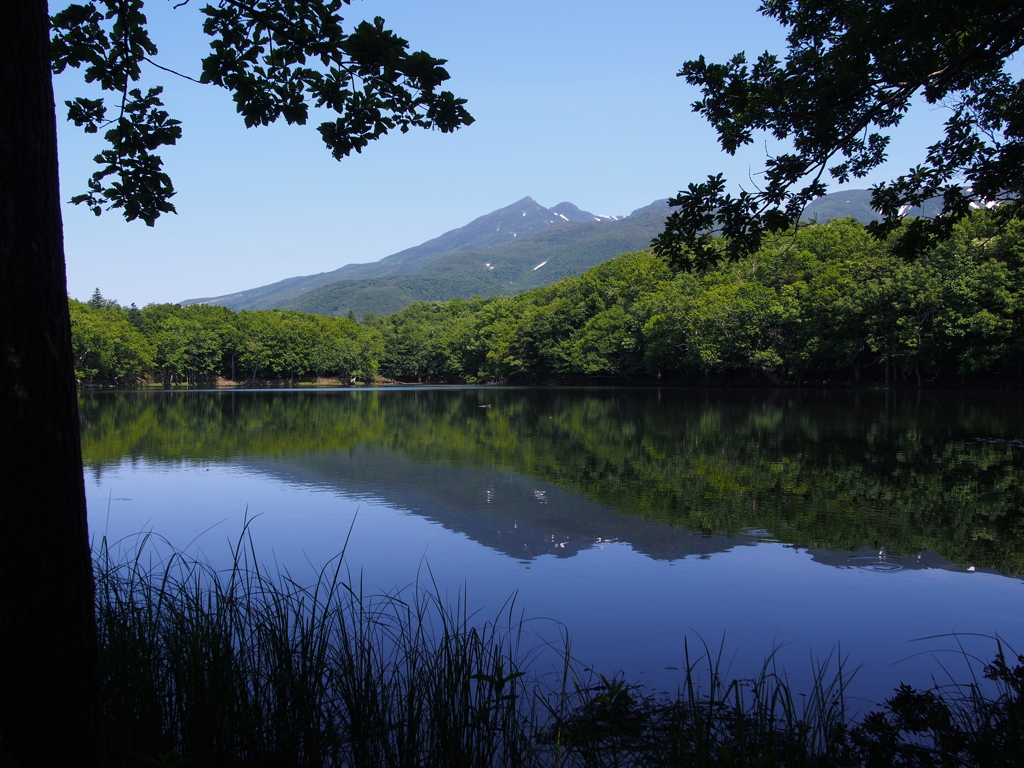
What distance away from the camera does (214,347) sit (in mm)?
100562

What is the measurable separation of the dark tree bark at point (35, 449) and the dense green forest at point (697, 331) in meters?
22.2

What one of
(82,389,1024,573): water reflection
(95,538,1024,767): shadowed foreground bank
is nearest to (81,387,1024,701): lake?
(82,389,1024,573): water reflection

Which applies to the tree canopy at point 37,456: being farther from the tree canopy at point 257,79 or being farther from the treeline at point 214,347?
the treeline at point 214,347

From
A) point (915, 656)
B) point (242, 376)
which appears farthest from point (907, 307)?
point (242, 376)

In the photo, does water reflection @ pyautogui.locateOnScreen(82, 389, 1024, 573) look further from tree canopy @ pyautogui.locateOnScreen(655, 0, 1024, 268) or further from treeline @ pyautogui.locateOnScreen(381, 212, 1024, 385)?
treeline @ pyautogui.locateOnScreen(381, 212, 1024, 385)

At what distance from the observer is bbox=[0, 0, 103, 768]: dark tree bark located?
2.51 m

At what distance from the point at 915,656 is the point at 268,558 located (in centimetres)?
667

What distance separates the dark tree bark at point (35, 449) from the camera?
2508 millimetres

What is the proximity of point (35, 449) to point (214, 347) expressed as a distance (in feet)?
347

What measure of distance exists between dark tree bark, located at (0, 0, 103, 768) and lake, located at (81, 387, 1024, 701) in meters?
3.46

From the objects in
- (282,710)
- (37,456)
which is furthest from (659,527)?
(37,456)

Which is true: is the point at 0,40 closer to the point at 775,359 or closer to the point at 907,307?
the point at 907,307

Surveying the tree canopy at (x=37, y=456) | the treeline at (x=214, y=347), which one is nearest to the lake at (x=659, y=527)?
the tree canopy at (x=37, y=456)

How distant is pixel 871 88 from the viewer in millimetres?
7480
